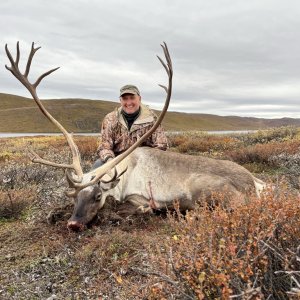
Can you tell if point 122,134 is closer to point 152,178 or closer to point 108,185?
point 152,178

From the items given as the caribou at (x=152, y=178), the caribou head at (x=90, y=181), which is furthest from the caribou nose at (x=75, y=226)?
the caribou at (x=152, y=178)

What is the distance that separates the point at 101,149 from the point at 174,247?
150 inches

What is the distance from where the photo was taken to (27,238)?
483 cm

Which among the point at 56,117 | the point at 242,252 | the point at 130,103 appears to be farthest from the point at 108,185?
the point at 56,117

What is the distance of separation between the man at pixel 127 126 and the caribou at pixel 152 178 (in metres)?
0.79

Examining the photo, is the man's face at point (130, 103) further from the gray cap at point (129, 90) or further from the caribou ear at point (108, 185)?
the caribou ear at point (108, 185)

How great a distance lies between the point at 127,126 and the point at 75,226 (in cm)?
250

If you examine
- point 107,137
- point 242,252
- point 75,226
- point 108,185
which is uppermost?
point 107,137

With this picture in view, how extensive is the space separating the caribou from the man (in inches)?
30.9

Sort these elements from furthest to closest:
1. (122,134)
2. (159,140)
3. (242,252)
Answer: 1. (159,140)
2. (122,134)
3. (242,252)

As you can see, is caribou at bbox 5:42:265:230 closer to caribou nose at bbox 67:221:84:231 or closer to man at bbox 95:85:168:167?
caribou nose at bbox 67:221:84:231

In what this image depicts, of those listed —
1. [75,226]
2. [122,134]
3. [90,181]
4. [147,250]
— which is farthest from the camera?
[122,134]

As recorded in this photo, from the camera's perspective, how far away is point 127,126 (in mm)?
6781

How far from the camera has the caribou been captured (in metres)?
5.13
